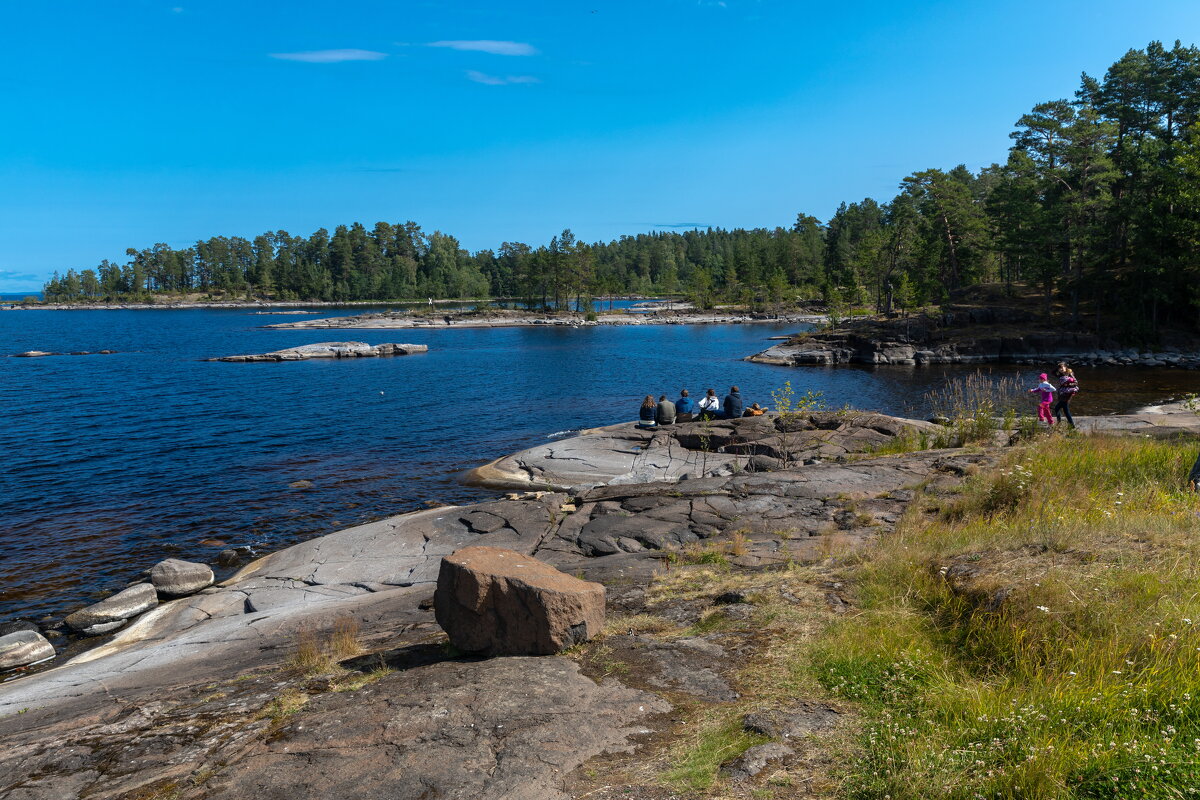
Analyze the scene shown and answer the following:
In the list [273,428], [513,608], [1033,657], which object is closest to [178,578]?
[513,608]

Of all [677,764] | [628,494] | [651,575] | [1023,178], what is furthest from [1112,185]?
[677,764]

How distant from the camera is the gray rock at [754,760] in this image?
5.15 m

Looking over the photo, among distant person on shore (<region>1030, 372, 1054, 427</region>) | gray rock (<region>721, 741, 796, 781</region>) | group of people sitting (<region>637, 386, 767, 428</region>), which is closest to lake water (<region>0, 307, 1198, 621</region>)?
group of people sitting (<region>637, 386, 767, 428</region>)

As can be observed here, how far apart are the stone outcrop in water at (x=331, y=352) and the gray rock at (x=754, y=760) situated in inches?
2861

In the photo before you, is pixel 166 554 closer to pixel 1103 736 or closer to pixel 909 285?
pixel 1103 736

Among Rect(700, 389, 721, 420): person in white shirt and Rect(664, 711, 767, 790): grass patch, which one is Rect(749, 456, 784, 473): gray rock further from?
Rect(664, 711, 767, 790): grass patch

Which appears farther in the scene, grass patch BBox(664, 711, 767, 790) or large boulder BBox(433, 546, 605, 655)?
large boulder BBox(433, 546, 605, 655)

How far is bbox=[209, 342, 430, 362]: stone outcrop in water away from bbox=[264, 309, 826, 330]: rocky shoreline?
37950 millimetres

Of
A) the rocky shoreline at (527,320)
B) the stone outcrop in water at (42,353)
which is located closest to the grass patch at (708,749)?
the stone outcrop in water at (42,353)

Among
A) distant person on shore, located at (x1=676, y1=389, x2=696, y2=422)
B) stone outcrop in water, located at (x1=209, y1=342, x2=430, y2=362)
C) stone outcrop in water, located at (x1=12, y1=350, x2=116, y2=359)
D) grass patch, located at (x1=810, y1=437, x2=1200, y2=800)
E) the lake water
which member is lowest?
the lake water

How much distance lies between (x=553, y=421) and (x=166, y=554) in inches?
792

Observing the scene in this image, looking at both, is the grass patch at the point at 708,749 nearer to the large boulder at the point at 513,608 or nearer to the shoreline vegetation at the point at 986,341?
the large boulder at the point at 513,608

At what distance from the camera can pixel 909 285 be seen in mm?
74188

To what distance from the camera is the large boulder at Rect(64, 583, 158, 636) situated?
43.2ft
